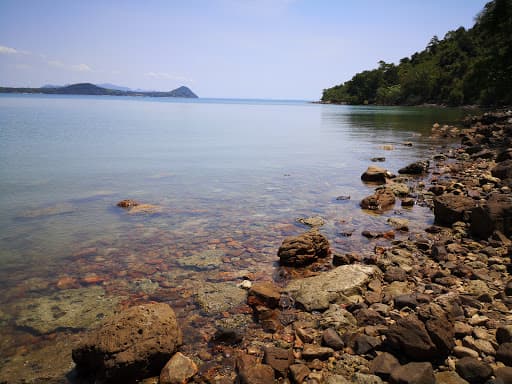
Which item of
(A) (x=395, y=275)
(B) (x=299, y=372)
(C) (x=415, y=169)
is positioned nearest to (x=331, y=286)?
(A) (x=395, y=275)

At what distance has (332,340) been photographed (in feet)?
19.4

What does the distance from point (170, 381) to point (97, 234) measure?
7751 mm

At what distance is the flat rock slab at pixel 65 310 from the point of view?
6883 mm

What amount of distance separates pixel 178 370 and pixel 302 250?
5.07m

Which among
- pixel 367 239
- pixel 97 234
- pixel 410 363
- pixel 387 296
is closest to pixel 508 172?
pixel 367 239

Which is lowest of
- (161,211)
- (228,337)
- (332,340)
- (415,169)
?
(161,211)

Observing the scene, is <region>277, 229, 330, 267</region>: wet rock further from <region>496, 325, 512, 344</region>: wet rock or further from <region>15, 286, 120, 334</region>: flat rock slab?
<region>496, 325, 512, 344</region>: wet rock

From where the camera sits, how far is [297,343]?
20.2 feet

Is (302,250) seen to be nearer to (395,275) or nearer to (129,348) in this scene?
(395,275)

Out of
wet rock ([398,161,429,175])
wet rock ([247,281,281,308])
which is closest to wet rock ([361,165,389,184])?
wet rock ([398,161,429,175])

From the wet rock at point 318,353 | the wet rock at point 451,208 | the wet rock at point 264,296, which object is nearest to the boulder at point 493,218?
the wet rock at point 451,208

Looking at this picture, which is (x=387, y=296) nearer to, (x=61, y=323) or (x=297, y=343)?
(x=297, y=343)

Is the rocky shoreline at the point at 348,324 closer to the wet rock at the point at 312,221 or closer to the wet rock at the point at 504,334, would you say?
the wet rock at the point at 504,334

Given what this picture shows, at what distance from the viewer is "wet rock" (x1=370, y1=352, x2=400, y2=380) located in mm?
5004
